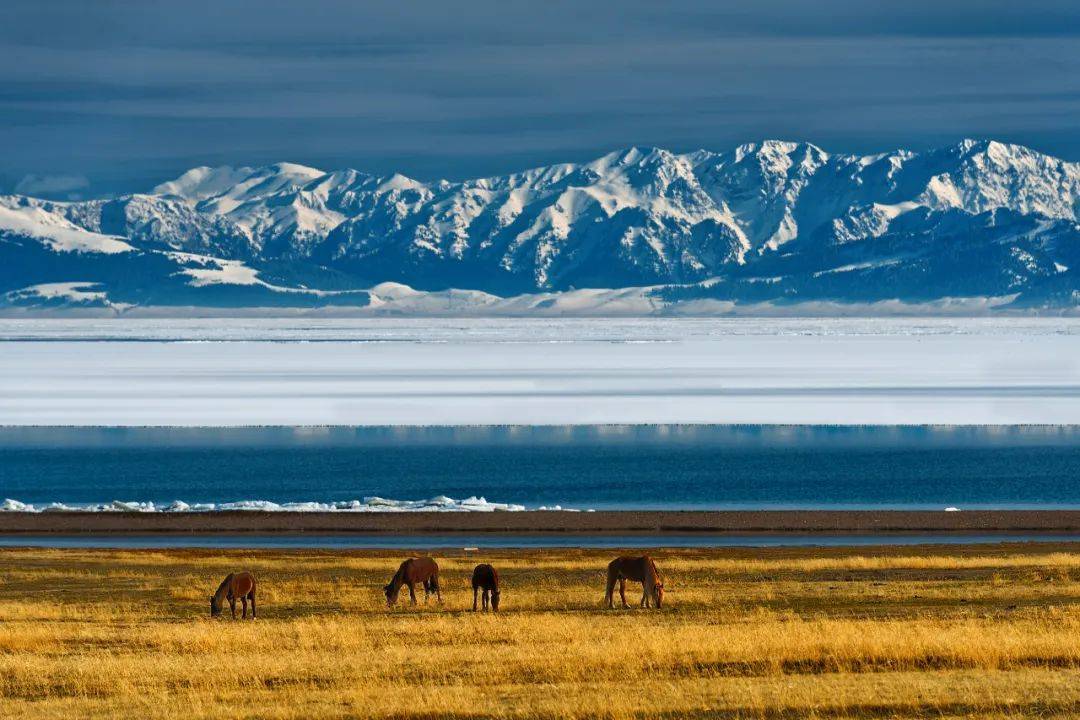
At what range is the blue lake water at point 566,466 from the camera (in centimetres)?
5991

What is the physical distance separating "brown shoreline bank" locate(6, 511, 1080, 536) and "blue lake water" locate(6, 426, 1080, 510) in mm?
3595

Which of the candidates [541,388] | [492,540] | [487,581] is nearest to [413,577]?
[487,581]

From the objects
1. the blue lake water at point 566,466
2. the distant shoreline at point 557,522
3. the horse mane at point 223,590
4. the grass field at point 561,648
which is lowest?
the grass field at point 561,648

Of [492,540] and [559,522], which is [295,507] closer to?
[559,522]

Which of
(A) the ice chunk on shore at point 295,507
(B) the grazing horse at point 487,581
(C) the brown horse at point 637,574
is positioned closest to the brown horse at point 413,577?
(B) the grazing horse at point 487,581

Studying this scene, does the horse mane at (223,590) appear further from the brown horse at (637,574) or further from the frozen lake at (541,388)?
the frozen lake at (541,388)

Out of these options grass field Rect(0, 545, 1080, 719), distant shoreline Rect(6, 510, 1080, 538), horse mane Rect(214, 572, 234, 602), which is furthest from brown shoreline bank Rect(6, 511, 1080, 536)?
horse mane Rect(214, 572, 234, 602)

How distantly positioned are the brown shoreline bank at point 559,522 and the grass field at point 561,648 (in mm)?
14493

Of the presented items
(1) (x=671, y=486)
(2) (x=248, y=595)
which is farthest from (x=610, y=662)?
(1) (x=671, y=486)

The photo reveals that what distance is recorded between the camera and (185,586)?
1302 inches

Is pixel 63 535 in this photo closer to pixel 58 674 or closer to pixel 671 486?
pixel 671 486

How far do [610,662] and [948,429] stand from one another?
219 feet

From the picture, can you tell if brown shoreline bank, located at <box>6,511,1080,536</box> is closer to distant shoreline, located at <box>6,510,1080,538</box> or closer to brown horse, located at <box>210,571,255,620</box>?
distant shoreline, located at <box>6,510,1080,538</box>

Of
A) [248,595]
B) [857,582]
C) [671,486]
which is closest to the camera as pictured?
[248,595]
